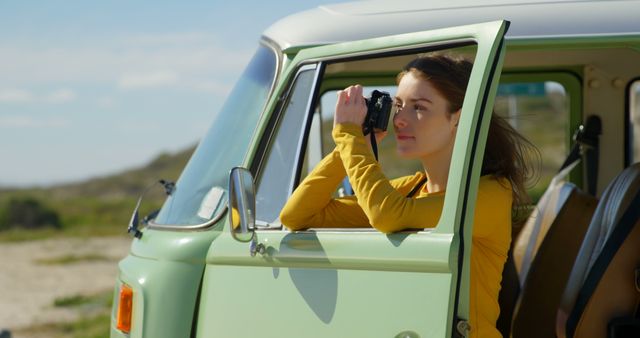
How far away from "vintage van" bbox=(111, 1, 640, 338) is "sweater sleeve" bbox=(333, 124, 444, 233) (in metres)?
0.05

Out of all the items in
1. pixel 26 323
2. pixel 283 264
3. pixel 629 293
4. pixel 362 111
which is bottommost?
pixel 26 323

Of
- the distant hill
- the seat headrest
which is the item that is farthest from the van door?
the distant hill

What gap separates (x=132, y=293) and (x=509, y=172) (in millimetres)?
1564

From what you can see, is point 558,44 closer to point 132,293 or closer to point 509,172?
point 509,172

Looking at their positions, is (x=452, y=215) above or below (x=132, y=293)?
above

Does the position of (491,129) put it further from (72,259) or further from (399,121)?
(72,259)

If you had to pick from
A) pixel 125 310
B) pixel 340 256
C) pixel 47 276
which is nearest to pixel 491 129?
pixel 340 256

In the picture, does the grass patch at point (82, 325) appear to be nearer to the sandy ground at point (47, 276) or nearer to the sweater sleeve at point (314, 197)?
the sandy ground at point (47, 276)

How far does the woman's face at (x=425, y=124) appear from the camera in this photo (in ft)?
11.3

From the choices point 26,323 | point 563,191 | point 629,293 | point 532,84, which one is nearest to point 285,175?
point 629,293

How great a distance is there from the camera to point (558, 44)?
12.6ft

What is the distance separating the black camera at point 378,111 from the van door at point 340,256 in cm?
16

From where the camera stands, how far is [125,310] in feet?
13.7

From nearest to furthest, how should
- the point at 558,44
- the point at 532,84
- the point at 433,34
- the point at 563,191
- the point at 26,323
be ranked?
the point at 433,34 < the point at 558,44 < the point at 563,191 < the point at 532,84 < the point at 26,323
